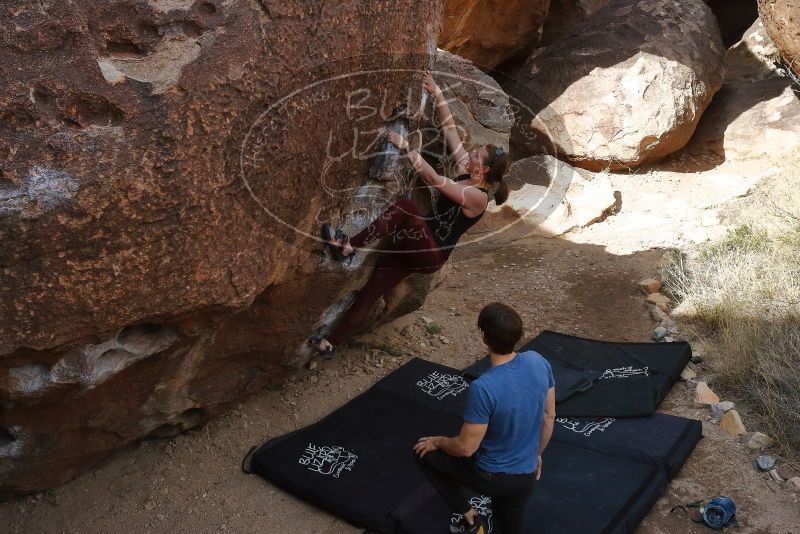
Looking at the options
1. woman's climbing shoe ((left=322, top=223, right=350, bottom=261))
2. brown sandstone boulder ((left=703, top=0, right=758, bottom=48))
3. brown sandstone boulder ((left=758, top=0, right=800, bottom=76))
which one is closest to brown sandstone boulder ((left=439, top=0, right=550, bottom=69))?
brown sandstone boulder ((left=758, top=0, right=800, bottom=76))

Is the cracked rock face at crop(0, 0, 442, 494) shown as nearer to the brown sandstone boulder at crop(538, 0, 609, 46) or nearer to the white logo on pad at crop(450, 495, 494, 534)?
the white logo on pad at crop(450, 495, 494, 534)

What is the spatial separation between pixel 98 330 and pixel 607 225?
15.6ft

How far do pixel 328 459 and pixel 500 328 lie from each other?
1411 mm

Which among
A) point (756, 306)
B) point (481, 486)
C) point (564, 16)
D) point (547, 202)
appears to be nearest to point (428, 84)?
point (481, 486)

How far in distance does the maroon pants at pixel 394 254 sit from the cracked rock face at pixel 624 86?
13.1ft

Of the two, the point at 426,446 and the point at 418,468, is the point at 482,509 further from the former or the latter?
the point at 426,446

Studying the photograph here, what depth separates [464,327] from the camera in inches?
197

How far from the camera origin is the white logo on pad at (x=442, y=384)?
4129 millimetres

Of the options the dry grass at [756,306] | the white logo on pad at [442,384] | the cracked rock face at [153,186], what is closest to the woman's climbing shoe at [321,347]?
the cracked rock face at [153,186]

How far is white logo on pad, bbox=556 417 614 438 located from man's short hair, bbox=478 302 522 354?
4.59ft

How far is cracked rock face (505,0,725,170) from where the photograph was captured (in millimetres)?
7145

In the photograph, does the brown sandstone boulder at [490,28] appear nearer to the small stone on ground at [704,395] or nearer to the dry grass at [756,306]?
the dry grass at [756,306]

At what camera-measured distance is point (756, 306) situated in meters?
4.40

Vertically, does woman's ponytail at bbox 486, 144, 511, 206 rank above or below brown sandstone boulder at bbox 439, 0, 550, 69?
above
